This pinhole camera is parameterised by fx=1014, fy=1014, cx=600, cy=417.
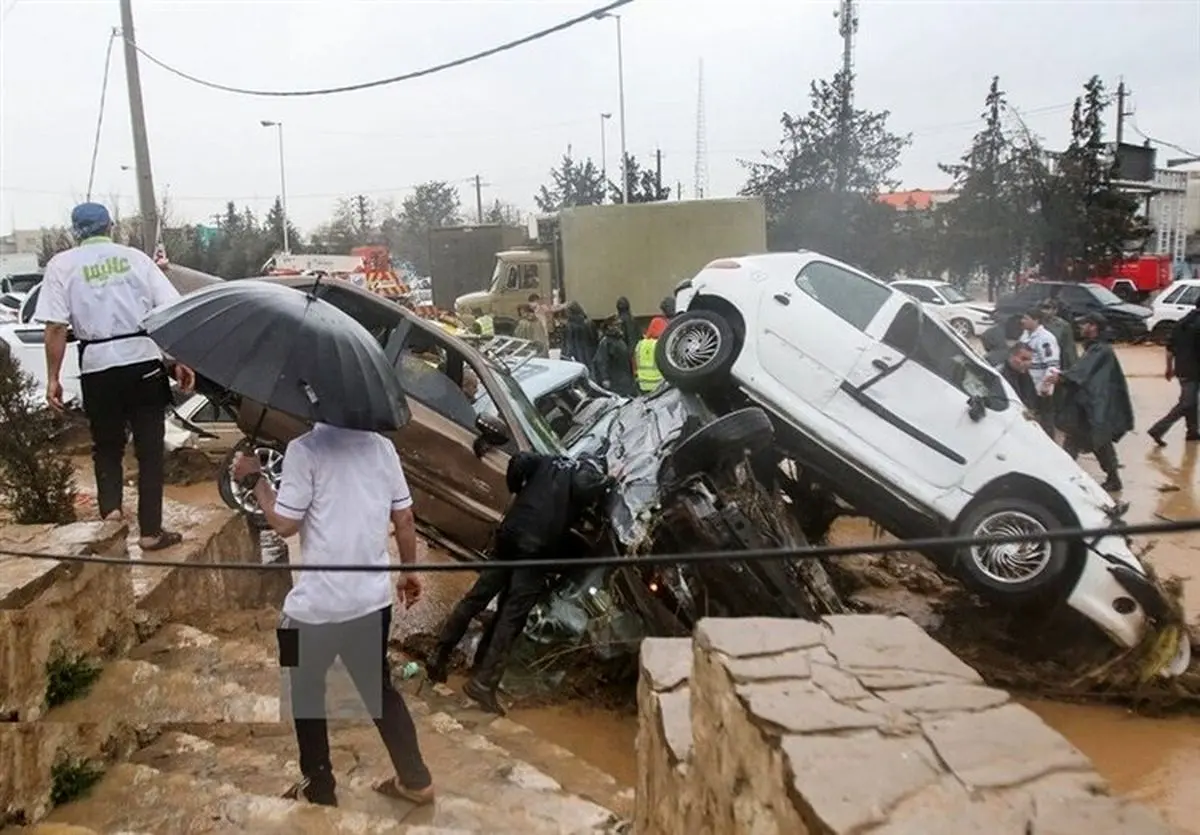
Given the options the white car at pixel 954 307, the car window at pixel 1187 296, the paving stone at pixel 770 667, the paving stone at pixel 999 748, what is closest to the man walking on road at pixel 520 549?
the paving stone at pixel 770 667

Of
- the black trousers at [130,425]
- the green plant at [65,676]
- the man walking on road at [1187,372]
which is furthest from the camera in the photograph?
the man walking on road at [1187,372]

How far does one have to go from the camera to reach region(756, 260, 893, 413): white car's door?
23.2 feet

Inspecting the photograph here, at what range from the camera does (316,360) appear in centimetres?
322

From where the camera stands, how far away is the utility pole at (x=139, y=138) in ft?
47.6

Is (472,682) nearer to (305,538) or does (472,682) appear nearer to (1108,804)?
(305,538)

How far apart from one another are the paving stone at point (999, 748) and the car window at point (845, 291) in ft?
17.2

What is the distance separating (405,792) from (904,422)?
4554mm

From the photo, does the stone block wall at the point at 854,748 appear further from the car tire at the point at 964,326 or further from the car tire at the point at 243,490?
the car tire at the point at 964,326

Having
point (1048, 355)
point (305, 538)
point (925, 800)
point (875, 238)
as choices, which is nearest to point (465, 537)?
point (305, 538)

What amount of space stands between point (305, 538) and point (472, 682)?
2.36 metres

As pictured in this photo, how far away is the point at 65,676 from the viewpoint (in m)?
3.78

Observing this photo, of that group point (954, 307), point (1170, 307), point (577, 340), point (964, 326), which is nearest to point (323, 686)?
point (577, 340)

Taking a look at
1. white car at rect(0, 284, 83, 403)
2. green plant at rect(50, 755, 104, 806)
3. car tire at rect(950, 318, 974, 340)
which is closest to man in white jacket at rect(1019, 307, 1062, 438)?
green plant at rect(50, 755, 104, 806)

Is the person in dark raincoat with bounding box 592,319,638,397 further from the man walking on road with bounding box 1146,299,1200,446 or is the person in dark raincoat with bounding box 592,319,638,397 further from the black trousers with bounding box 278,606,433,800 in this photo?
the black trousers with bounding box 278,606,433,800
